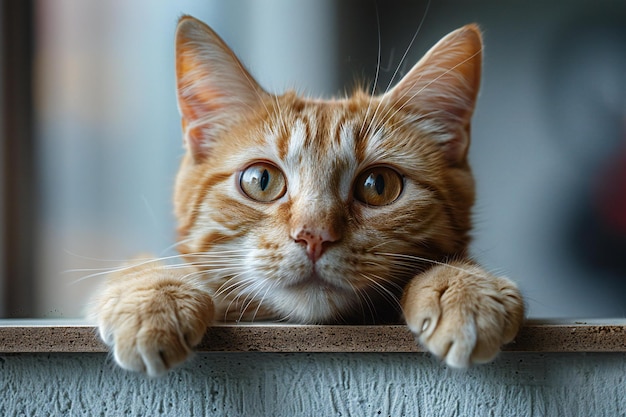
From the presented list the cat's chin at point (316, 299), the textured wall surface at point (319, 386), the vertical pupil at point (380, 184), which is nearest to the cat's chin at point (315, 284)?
the cat's chin at point (316, 299)

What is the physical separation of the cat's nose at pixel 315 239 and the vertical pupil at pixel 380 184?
0.65 ft

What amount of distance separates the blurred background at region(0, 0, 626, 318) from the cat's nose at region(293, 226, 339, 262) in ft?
1.69

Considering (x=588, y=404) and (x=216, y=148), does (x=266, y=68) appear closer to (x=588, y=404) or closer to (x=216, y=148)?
(x=216, y=148)

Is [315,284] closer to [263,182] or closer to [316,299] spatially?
[316,299]

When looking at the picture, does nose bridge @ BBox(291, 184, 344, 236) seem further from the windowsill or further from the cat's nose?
the windowsill

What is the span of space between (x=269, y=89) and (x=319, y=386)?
0.72 m

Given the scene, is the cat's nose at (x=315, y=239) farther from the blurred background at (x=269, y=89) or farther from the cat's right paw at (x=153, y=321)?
the blurred background at (x=269, y=89)

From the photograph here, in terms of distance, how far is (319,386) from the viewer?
104cm

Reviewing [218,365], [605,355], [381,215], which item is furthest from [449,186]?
[218,365]

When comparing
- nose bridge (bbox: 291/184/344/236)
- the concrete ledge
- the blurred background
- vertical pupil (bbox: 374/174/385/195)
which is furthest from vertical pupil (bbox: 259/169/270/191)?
the blurred background

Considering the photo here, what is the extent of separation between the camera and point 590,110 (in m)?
2.29

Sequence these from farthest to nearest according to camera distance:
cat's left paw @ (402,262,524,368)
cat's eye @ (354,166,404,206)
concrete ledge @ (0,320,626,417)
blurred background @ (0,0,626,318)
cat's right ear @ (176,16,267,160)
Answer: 1. blurred background @ (0,0,626,318)
2. cat's right ear @ (176,16,267,160)
3. cat's eye @ (354,166,404,206)
4. concrete ledge @ (0,320,626,417)
5. cat's left paw @ (402,262,524,368)

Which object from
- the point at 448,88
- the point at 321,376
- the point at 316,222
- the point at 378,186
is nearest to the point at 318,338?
the point at 321,376

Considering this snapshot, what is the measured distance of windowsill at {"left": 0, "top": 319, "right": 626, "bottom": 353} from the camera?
1.00 metres
